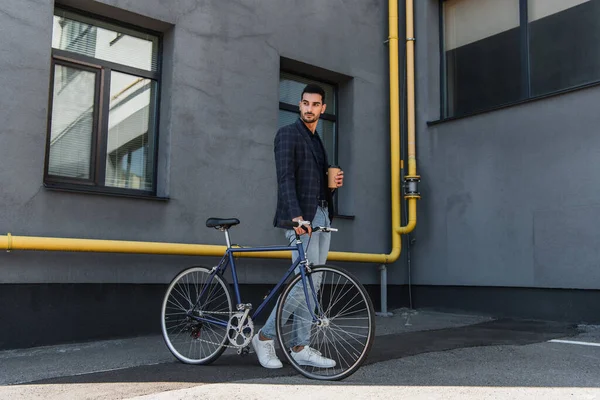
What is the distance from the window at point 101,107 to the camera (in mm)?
5027

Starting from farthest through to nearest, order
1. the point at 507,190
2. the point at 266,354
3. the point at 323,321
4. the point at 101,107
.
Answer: the point at 507,190, the point at 101,107, the point at 266,354, the point at 323,321

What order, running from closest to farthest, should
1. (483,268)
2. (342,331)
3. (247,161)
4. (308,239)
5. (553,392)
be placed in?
(553,392), (342,331), (308,239), (247,161), (483,268)

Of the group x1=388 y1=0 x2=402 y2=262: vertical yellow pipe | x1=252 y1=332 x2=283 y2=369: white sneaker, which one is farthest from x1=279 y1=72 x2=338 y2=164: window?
x1=252 y1=332 x2=283 y2=369: white sneaker

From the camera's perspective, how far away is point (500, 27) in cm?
676

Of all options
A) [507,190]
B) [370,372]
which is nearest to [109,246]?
[370,372]

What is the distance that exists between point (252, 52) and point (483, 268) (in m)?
3.23

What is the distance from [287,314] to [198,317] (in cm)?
71

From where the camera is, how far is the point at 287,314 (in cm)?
356

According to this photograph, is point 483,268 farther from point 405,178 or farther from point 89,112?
point 89,112

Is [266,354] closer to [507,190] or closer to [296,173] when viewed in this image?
[296,173]

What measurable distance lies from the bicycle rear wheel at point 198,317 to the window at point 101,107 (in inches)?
57.2

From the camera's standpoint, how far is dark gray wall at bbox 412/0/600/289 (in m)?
5.66

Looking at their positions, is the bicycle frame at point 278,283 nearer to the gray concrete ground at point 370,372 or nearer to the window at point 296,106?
the gray concrete ground at point 370,372

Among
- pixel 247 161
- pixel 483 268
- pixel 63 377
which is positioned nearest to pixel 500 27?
pixel 483 268
